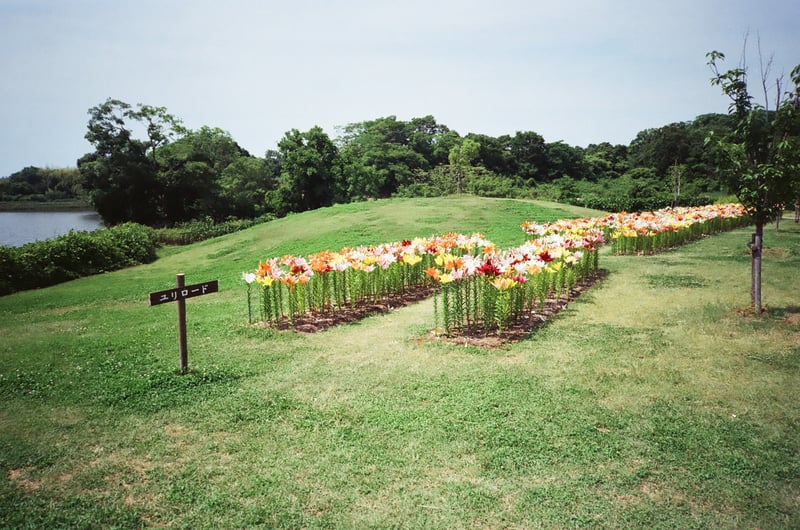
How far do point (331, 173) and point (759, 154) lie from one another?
1494 inches

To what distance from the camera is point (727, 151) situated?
291 inches

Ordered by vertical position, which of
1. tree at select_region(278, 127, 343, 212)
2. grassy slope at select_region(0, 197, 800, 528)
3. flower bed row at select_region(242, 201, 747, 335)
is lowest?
grassy slope at select_region(0, 197, 800, 528)

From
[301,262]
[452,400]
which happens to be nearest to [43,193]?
[301,262]

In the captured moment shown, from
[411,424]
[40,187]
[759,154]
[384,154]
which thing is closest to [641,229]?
[759,154]

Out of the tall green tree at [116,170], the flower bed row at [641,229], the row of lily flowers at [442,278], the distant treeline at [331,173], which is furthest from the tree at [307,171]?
the row of lily flowers at [442,278]

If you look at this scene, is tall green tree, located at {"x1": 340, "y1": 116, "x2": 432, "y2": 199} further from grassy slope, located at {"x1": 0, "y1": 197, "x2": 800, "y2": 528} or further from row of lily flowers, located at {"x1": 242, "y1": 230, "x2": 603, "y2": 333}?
grassy slope, located at {"x1": 0, "y1": 197, "x2": 800, "y2": 528}

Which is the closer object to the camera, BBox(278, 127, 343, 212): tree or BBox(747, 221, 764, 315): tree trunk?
BBox(747, 221, 764, 315): tree trunk

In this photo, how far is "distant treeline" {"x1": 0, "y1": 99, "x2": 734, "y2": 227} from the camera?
118 feet

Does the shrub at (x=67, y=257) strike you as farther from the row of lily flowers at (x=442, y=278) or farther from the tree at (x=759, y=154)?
the tree at (x=759, y=154)

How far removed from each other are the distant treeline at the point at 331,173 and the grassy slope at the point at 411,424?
65.2ft

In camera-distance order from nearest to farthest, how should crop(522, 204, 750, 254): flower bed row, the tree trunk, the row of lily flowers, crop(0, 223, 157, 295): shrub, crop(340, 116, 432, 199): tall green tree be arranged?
the row of lily flowers < the tree trunk < crop(522, 204, 750, 254): flower bed row < crop(0, 223, 157, 295): shrub < crop(340, 116, 432, 199): tall green tree

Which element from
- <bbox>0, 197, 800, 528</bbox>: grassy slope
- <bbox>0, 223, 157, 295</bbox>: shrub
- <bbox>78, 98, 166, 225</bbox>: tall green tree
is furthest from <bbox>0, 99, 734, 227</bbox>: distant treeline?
<bbox>0, 197, 800, 528</bbox>: grassy slope

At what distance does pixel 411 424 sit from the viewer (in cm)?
428

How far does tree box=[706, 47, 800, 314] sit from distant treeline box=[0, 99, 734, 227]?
51.8ft
